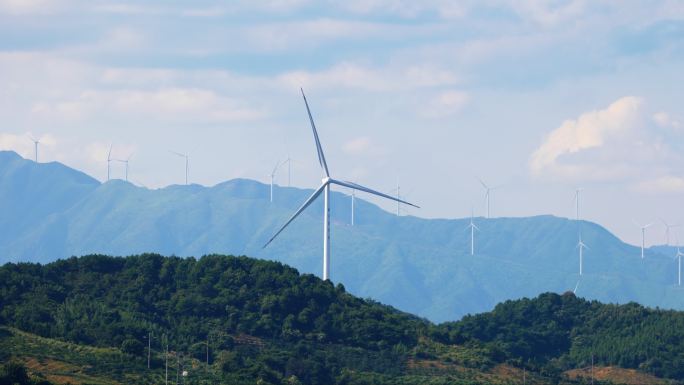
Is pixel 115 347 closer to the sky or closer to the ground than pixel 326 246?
closer to the ground

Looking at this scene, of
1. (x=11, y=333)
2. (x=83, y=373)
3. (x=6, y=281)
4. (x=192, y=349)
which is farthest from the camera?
(x=6, y=281)

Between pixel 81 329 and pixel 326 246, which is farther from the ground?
pixel 326 246

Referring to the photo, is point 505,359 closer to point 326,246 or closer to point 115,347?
point 326,246

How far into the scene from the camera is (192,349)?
587 feet

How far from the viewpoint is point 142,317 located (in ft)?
623

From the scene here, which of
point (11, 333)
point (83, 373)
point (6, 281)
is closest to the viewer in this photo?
point (83, 373)

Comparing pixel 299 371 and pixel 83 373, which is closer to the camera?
pixel 83 373

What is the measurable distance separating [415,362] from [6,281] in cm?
5455

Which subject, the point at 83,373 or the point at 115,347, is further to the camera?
the point at 115,347

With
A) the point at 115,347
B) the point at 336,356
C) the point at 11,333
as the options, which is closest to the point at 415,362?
the point at 336,356

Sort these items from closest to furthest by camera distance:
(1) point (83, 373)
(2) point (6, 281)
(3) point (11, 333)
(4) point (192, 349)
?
(1) point (83, 373) → (3) point (11, 333) → (4) point (192, 349) → (2) point (6, 281)

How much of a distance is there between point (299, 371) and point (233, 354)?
27.2 ft

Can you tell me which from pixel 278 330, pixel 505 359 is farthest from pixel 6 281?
pixel 505 359

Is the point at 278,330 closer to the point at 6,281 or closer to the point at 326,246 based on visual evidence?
the point at 326,246
